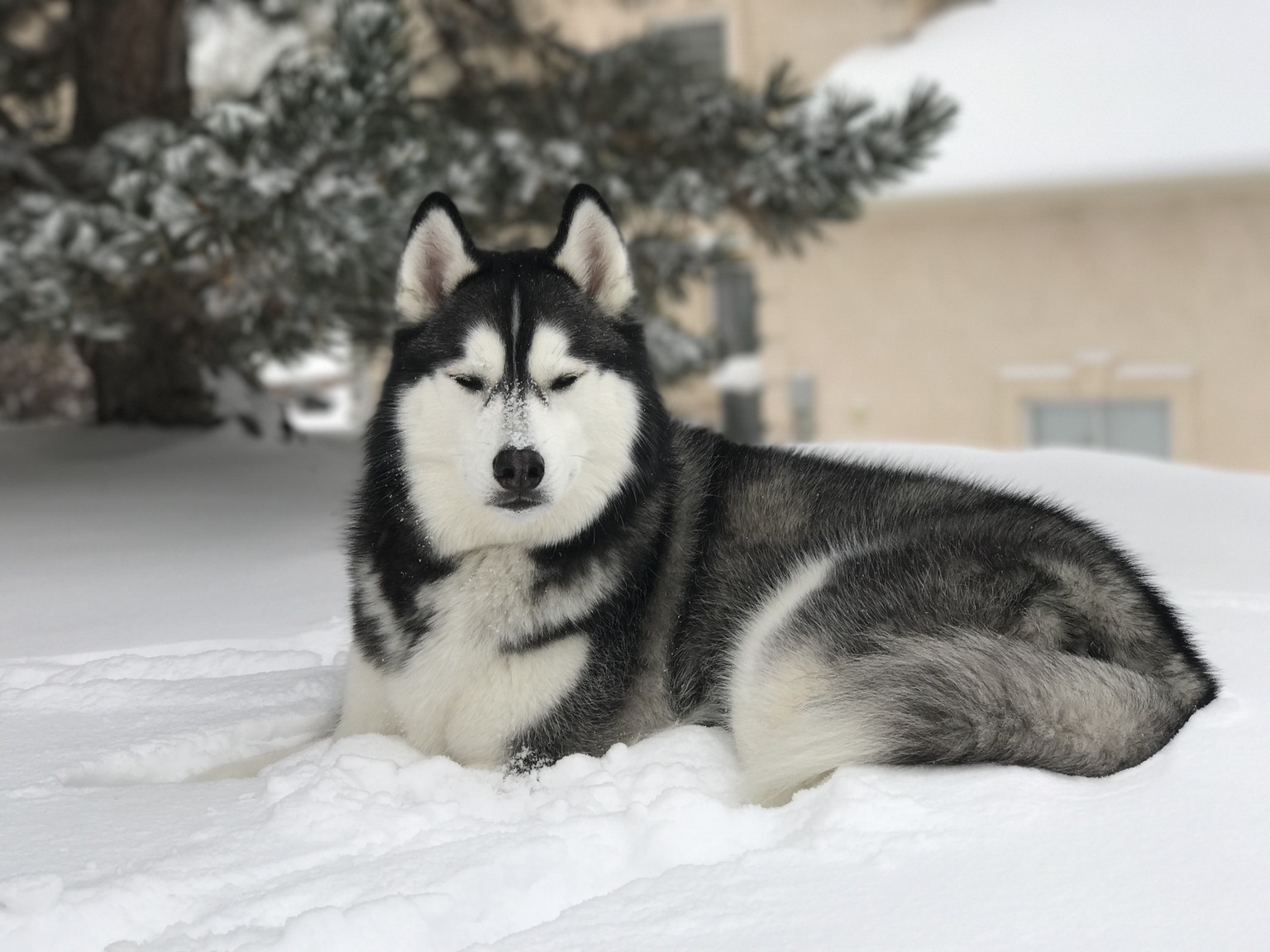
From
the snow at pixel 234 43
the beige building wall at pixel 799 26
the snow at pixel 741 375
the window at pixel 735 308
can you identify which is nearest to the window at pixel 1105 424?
the snow at pixel 741 375

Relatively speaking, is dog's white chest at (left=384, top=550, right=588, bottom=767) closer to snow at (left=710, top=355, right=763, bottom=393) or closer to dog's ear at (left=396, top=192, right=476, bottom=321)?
dog's ear at (left=396, top=192, right=476, bottom=321)

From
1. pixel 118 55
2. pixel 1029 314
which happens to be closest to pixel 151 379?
pixel 118 55

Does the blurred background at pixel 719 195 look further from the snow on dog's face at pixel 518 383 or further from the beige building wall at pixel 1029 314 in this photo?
the snow on dog's face at pixel 518 383

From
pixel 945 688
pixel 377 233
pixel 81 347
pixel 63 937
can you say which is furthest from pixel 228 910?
pixel 81 347

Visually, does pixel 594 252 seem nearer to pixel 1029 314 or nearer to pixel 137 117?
pixel 137 117

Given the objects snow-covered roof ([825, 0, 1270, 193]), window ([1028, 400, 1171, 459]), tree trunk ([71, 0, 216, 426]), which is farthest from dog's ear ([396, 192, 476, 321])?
window ([1028, 400, 1171, 459])

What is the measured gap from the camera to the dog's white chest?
7.77 feet

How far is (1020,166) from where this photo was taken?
9594 mm

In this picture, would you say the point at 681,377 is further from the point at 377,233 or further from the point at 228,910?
the point at 228,910

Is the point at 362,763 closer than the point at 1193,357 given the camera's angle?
Yes

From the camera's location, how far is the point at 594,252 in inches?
104

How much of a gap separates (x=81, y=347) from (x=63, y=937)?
507 centimetres

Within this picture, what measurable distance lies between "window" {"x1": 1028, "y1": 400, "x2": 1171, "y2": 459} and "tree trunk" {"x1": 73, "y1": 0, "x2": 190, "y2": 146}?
7290 millimetres

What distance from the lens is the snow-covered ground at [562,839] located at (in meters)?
1.64
